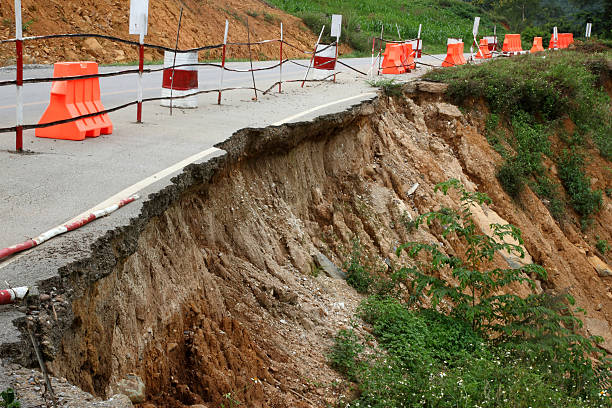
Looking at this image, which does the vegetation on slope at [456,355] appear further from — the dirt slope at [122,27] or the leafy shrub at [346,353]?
the dirt slope at [122,27]

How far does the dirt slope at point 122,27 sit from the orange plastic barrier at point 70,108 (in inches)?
459

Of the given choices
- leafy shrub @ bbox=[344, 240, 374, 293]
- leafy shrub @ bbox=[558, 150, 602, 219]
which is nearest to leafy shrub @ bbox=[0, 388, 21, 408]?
leafy shrub @ bbox=[344, 240, 374, 293]

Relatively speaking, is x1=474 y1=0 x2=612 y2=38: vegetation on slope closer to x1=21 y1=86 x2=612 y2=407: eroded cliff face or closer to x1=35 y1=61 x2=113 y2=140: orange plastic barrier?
x1=21 y1=86 x2=612 y2=407: eroded cliff face

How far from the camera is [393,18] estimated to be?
47688 millimetres

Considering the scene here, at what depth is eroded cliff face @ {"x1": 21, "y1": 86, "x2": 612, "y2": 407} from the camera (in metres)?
4.72

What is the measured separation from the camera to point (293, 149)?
10.4 metres

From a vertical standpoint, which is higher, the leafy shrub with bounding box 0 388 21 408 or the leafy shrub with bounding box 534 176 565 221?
the leafy shrub with bounding box 0 388 21 408

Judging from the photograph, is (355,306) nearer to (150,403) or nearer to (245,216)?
(245,216)

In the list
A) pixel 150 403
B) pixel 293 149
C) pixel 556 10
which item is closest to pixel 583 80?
pixel 293 149

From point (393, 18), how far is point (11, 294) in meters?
46.4

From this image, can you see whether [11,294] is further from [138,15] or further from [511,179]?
[511,179]

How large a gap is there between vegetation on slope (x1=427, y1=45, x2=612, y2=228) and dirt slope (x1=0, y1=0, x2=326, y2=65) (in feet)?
37.7

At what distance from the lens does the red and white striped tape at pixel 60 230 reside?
465 centimetres

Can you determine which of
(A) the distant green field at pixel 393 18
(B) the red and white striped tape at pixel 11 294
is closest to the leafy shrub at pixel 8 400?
(B) the red and white striped tape at pixel 11 294
